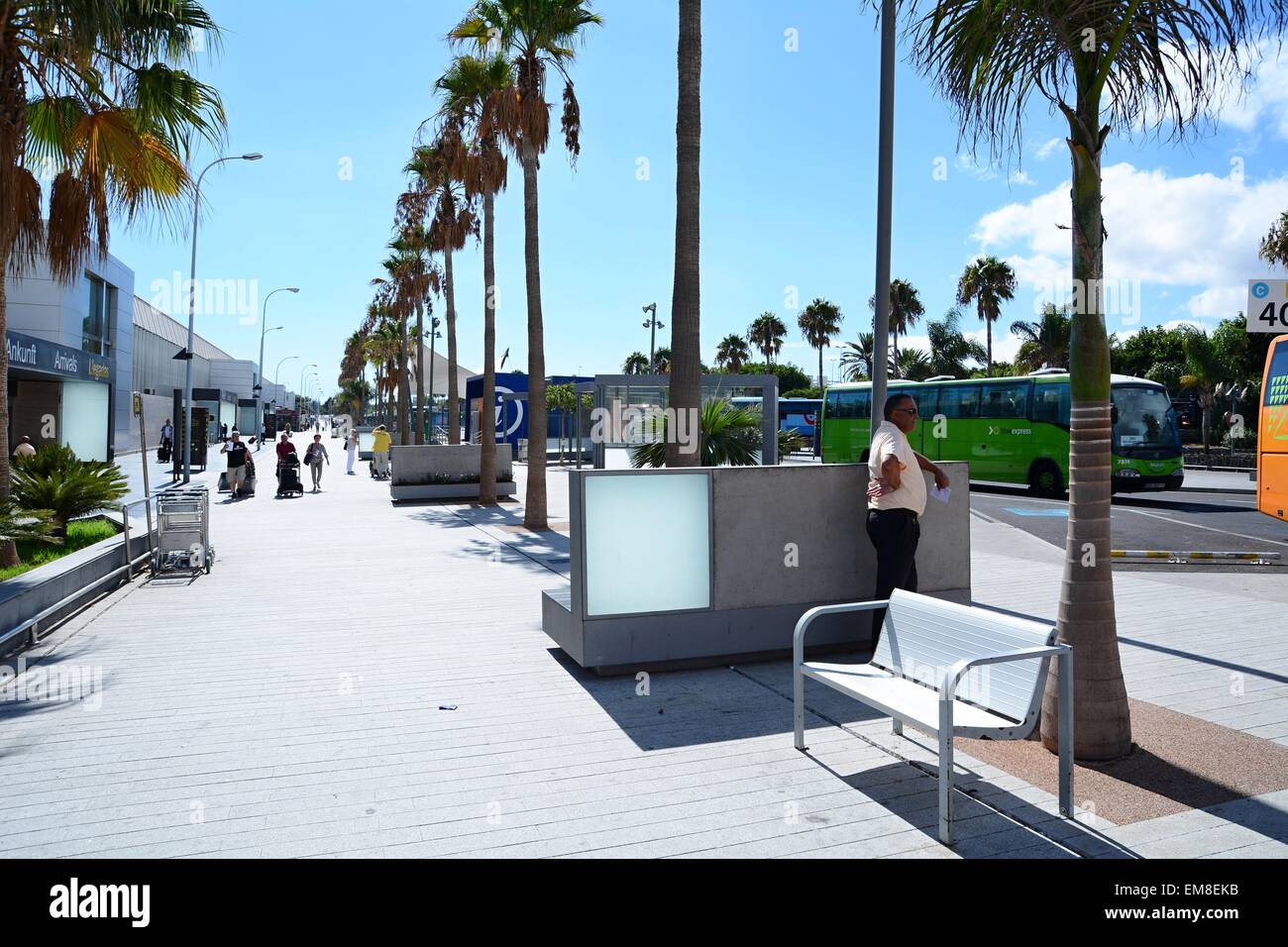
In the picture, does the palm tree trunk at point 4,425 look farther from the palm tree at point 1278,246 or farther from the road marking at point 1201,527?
the palm tree at point 1278,246

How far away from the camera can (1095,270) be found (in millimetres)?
4754

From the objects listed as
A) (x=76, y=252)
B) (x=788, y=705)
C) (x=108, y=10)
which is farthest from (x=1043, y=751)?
(x=76, y=252)

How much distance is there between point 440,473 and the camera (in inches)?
905

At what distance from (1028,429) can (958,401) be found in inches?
123

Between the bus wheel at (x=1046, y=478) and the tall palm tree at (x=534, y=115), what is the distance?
48.8ft

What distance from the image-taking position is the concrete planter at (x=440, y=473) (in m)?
22.5

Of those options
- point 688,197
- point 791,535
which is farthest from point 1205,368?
point 791,535

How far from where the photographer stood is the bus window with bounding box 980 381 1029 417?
81.7 ft

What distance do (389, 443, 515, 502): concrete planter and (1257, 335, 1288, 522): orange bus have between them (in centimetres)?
1558

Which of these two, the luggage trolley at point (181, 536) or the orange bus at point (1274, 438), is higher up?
the orange bus at point (1274, 438)

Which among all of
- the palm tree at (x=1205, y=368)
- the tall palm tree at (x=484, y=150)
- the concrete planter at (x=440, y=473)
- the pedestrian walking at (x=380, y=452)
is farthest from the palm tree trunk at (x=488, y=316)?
the palm tree at (x=1205, y=368)
